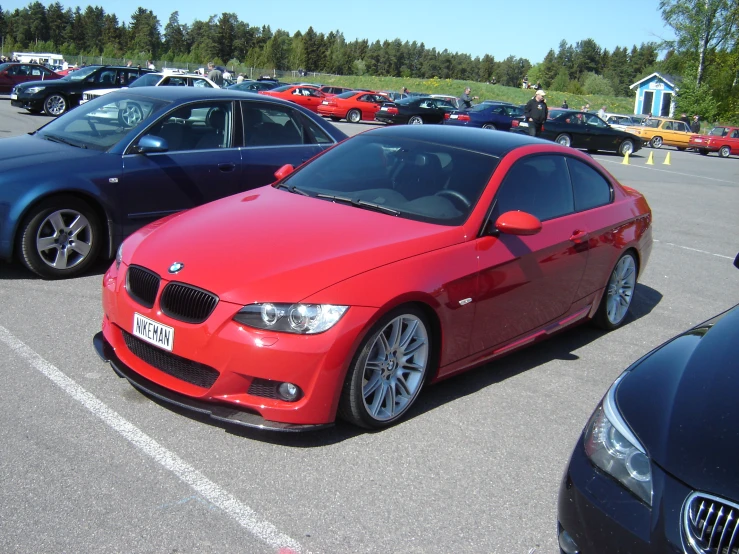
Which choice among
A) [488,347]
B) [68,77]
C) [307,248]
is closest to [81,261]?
[307,248]

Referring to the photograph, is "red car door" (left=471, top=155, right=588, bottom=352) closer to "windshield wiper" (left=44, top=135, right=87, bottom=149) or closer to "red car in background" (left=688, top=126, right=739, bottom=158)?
"windshield wiper" (left=44, top=135, right=87, bottom=149)

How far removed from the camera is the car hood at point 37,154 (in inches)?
246

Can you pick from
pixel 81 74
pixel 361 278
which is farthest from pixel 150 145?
pixel 81 74

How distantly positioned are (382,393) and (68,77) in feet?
75.3

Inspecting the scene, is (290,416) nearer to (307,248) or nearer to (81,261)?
(307,248)

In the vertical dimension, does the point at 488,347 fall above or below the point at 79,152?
below

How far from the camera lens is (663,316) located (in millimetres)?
6754

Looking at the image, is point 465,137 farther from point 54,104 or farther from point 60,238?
point 54,104

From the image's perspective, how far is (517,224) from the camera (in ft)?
14.5

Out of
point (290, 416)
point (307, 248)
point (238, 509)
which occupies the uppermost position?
point (307, 248)

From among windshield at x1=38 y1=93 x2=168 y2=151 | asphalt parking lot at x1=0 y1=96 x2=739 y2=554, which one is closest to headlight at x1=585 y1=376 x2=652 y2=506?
asphalt parking lot at x1=0 y1=96 x2=739 y2=554

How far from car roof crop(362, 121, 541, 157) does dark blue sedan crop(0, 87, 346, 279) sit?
6.87ft

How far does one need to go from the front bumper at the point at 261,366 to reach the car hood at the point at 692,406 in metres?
1.31

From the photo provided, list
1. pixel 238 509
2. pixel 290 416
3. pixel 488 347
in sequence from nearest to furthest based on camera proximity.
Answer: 1. pixel 238 509
2. pixel 290 416
3. pixel 488 347
